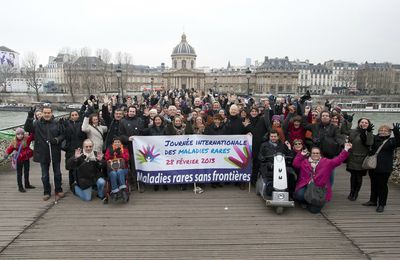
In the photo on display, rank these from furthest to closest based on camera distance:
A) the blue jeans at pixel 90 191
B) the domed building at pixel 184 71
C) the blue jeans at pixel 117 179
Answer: the domed building at pixel 184 71
the blue jeans at pixel 90 191
the blue jeans at pixel 117 179

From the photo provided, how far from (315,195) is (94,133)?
185 inches

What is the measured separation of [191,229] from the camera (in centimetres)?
586

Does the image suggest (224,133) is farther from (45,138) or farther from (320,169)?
(45,138)

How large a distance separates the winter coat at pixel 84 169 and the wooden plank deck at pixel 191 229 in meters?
0.41

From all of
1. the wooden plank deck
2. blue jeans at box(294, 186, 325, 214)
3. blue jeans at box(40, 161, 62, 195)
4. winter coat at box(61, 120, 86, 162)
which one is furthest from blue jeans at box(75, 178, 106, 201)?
blue jeans at box(294, 186, 325, 214)

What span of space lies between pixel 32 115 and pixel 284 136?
18.3 ft

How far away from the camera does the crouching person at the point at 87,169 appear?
7.14 meters

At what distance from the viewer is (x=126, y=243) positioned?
17.6 ft

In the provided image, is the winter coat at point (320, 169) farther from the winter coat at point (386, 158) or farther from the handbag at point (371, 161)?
the winter coat at point (386, 158)

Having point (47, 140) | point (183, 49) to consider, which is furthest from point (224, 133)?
point (183, 49)

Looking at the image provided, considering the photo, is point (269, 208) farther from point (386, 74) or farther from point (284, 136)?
point (386, 74)

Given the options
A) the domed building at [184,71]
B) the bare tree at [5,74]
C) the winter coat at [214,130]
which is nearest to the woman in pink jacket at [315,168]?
the winter coat at [214,130]

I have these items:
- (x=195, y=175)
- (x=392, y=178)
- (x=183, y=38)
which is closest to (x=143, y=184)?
(x=195, y=175)

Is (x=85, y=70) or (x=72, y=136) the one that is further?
(x=85, y=70)
